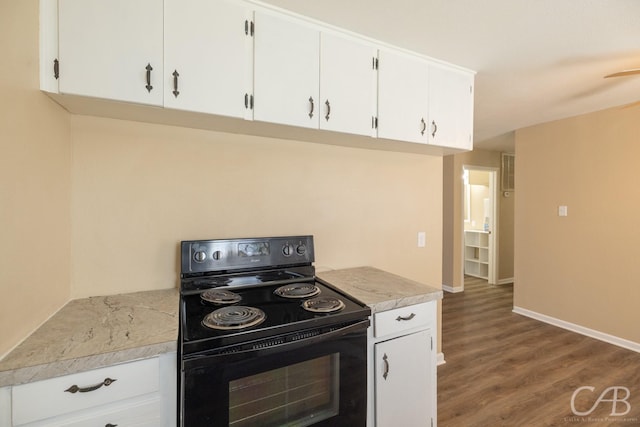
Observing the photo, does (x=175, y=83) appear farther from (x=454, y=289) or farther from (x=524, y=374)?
(x=454, y=289)

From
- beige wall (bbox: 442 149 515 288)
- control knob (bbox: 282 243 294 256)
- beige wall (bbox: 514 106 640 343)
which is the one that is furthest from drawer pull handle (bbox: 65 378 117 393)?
beige wall (bbox: 442 149 515 288)

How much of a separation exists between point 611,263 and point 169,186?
13.1 ft

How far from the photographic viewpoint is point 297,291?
59.4 inches

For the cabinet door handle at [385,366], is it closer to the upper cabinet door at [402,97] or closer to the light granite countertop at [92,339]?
the light granite countertop at [92,339]

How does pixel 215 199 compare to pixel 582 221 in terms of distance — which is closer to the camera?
pixel 215 199

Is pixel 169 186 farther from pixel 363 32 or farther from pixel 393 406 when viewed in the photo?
pixel 393 406

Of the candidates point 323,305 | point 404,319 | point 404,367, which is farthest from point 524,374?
point 323,305

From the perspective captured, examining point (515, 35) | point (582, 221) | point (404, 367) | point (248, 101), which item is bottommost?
point (404, 367)

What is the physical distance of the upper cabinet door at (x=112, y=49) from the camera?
115cm

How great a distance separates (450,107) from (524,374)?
2.22m

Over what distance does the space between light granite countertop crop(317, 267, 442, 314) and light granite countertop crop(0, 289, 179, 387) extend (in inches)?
33.2

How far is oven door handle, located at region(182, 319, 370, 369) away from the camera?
3.24 ft

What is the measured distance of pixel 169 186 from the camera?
1595 millimetres

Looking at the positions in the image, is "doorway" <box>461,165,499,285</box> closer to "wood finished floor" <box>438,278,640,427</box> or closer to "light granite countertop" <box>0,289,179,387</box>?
"wood finished floor" <box>438,278,640,427</box>
